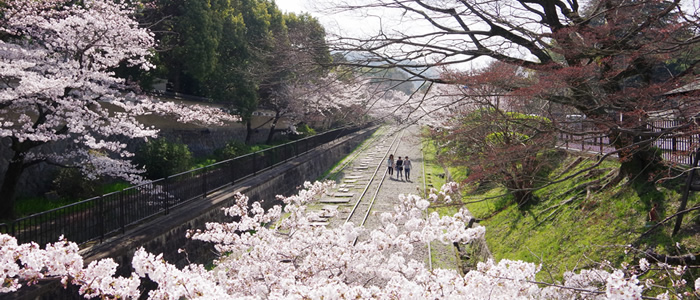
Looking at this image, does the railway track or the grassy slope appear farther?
the railway track

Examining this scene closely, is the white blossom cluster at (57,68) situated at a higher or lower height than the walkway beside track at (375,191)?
higher

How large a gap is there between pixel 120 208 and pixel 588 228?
879 cm

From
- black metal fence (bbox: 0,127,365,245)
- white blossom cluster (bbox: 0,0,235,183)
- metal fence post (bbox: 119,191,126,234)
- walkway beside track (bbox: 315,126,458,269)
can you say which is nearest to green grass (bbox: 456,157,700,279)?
walkway beside track (bbox: 315,126,458,269)

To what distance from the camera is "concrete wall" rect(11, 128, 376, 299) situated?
6.85m

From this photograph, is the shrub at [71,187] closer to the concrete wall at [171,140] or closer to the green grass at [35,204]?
the green grass at [35,204]

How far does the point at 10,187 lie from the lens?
9.06 metres

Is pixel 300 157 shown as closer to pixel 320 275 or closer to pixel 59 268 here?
pixel 320 275

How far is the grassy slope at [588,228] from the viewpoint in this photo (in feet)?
22.3

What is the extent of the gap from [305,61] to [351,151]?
2690 centimetres

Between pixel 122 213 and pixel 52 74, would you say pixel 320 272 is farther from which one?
pixel 52 74

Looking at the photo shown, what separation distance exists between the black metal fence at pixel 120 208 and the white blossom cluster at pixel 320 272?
1.24m

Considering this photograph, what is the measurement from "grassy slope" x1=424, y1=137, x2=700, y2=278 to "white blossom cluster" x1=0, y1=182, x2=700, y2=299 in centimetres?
111

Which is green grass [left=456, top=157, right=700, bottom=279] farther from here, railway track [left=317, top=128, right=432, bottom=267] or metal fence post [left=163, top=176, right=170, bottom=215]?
metal fence post [left=163, top=176, right=170, bottom=215]

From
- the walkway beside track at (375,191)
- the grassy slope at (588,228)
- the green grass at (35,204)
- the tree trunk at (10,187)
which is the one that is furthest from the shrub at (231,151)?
the grassy slope at (588,228)
